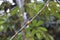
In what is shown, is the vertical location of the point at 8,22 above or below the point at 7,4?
below

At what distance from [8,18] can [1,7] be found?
0.39 feet

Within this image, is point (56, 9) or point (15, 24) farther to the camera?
point (15, 24)

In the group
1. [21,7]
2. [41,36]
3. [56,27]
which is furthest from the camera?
[56,27]

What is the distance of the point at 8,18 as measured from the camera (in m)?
1.35

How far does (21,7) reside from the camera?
904 millimetres

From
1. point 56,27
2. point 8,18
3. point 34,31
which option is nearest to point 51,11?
point 34,31

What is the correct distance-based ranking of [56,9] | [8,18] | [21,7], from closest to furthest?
[21,7] < [56,9] < [8,18]

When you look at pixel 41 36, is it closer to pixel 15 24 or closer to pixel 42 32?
pixel 42 32

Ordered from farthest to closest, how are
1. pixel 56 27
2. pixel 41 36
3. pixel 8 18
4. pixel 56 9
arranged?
1. pixel 56 27
2. pixel 41 36
3. pixel 8 18
4. pixel 56 9

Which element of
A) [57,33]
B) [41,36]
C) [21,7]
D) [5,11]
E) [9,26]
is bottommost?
[57,33]

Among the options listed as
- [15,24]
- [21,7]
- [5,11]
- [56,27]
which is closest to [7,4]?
[5,11]

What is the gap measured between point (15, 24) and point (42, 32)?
0.83ft

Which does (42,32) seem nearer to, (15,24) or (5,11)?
(15,24)

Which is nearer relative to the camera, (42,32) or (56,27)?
(42,32)
